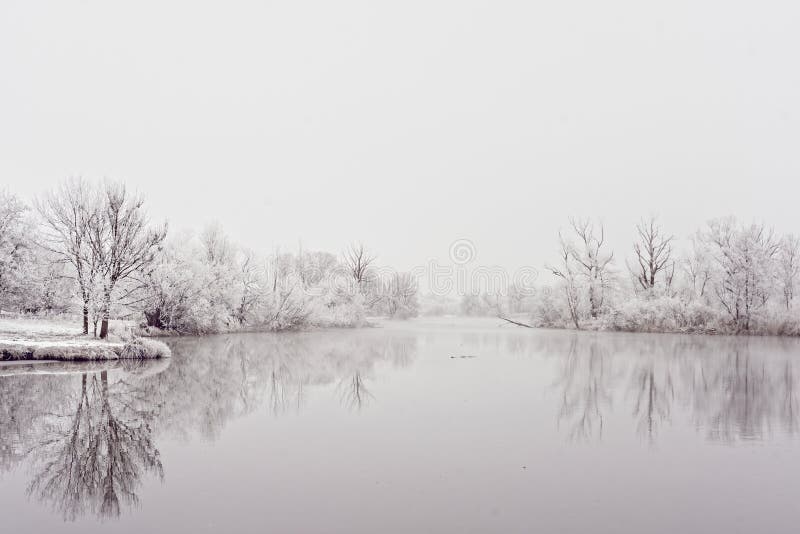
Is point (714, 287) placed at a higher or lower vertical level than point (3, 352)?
higher

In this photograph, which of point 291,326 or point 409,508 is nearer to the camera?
point 409,508

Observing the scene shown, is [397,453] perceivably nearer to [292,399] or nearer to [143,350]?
[292,399]

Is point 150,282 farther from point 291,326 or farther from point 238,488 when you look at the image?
point 238,488

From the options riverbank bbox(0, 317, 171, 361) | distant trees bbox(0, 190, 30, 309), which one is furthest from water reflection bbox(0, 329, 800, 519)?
distant trees bbox(0, 190, 30, 309)

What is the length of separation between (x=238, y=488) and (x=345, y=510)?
161 cm

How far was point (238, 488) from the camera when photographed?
6367 mm

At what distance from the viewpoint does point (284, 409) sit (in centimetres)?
1144

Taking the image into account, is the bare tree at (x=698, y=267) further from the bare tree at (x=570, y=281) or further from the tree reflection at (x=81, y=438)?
the tree reflection at (x=81, y=438)

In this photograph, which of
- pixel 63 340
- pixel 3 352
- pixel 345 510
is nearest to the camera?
pixel 345 510

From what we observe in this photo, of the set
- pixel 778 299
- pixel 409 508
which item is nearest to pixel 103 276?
pixel 409 508

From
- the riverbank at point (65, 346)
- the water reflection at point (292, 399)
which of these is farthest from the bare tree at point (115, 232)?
the water reflection at point (292, 399)

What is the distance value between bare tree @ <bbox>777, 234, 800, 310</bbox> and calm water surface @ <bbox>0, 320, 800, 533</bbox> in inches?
1243

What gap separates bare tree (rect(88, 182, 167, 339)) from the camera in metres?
23.7

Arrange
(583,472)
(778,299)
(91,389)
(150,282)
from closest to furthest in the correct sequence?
(583,472), (91,389), (150,282), (778,299)
